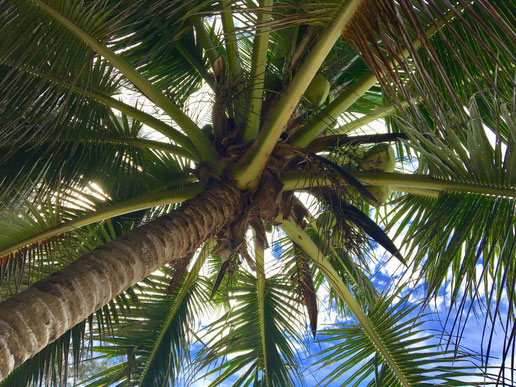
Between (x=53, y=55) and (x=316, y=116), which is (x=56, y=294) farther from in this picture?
(x=316, y=116)

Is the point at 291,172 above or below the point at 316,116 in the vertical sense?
below

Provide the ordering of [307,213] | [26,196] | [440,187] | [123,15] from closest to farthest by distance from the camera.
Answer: [123,15], [440,187], [26,196], [307,213]

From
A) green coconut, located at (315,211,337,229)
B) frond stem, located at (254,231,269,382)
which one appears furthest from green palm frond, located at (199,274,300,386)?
green coconut, located at (315,211,337,229)

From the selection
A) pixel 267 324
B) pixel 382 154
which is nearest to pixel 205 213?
pixel 382 154

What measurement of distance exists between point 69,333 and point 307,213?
198cm

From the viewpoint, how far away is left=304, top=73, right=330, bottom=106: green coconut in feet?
10.5

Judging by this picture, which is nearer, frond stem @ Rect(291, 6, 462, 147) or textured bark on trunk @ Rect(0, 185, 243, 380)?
textured bark on trunk @ Rect(0, 185, 243, 380)

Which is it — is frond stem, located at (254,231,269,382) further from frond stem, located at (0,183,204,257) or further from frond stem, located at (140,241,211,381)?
frond stem, located at (0,183,204,257)

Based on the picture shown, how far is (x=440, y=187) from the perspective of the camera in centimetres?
260

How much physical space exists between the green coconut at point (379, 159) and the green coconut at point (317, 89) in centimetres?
56

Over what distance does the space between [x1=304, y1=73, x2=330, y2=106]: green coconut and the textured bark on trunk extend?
2.97ft

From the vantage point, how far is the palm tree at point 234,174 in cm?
195

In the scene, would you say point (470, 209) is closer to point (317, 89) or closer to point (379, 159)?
point (379, 159)

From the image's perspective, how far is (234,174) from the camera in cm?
302
